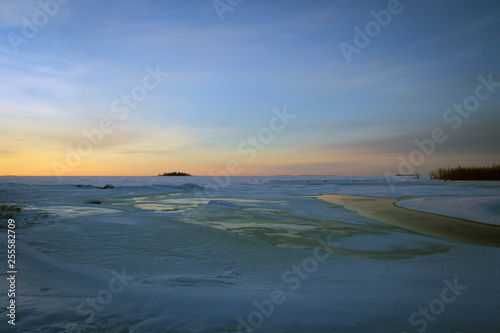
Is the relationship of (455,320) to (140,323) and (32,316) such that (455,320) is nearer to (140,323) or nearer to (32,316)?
(140,323)

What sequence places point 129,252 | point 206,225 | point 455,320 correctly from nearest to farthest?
point 455,320, point 129,252, point 206,225

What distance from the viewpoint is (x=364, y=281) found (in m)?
3.45

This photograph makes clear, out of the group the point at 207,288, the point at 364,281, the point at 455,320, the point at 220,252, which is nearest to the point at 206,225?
the point at 220,252

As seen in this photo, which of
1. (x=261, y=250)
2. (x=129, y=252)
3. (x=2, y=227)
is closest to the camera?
(x=129, y=252)

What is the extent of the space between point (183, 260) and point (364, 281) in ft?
8.16

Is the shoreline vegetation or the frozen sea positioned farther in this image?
the shoreline vegetation

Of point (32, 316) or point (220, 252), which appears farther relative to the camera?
point (220, 252)

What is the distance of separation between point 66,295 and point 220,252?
2.26 meters

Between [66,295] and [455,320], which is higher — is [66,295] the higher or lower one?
the higher one

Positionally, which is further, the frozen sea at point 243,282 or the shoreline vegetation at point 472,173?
the shoreline vegetation at point 472,173

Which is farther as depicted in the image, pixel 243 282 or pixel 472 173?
pixel 472 173

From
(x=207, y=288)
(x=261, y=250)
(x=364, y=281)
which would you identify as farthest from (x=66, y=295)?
(x=364, y=281)

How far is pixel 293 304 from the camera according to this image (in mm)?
2812

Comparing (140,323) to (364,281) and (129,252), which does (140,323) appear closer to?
(129,252)
